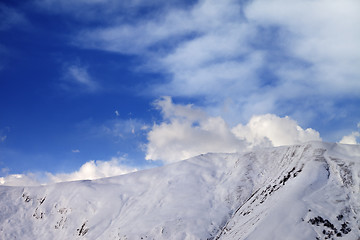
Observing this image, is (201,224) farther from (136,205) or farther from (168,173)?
(168,173)

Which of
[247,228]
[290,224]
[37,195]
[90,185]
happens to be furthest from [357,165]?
[37,195]

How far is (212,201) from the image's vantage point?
118688mm

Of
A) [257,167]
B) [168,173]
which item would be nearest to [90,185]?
[168,173]

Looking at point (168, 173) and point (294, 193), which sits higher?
point (168, 173)

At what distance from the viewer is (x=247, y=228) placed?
3258 inches

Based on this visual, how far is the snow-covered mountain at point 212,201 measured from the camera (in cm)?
7475

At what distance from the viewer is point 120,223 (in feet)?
396

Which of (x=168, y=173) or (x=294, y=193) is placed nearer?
(x=294, y=193)

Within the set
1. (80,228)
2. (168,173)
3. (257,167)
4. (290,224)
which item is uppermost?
(168,173)

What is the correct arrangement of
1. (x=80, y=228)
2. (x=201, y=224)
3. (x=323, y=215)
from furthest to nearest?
(x=80, y=228) → (x=201, y=224) → (x=323, y=215)

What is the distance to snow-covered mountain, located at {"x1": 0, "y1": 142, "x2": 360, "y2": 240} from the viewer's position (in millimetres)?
74750

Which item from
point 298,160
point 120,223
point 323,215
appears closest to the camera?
point 323,215

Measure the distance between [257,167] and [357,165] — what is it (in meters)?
46.7

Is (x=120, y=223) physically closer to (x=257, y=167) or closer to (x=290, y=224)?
(x=257, y=167)
